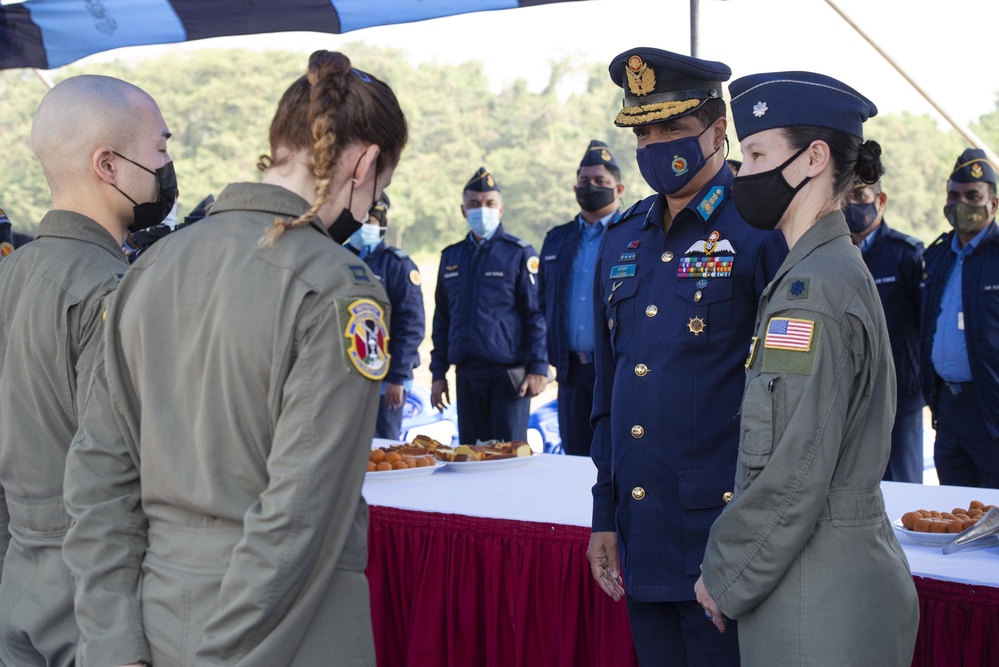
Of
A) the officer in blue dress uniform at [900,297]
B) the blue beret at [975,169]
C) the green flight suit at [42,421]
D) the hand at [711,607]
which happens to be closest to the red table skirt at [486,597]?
the hand at [711,607]

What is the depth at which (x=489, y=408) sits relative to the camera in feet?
20.5

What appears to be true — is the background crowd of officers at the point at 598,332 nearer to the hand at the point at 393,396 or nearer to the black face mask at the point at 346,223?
the black face mask at the point at 346,223

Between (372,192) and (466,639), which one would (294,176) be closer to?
(372,192)

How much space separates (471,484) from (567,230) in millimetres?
2797

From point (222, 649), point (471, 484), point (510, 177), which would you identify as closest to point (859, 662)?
point (222, 649)

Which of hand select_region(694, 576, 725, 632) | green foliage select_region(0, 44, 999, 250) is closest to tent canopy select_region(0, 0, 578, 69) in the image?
hand select_region(694, 576, 725, 632)

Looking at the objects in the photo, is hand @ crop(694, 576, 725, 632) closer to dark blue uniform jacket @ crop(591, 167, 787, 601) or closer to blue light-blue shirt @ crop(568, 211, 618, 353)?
dark blue uniform jacket @ crop(591, 167, 787, 601)

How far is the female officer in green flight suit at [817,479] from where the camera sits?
168cm

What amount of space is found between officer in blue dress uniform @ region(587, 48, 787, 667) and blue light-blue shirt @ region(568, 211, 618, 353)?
10.0ft

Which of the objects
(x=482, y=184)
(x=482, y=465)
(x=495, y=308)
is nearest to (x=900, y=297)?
(x=495, y=308)

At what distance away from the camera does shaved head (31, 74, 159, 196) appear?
2047 mm

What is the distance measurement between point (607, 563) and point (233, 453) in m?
1.19

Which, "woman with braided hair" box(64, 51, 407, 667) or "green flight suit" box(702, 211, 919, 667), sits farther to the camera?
"green flight suit" box(702, 211, 919, 667)

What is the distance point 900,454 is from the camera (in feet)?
17.2
